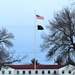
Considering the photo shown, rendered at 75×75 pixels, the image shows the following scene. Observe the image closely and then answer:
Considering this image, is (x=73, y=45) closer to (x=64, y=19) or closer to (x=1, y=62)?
(x=64, y=19)

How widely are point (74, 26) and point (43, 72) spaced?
6565 centimetres

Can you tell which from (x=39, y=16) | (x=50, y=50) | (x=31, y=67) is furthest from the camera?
(x=31, y=67)

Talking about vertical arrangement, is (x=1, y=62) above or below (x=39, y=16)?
below

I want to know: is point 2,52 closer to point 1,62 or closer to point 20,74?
point 1,62

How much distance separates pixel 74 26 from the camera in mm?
49969

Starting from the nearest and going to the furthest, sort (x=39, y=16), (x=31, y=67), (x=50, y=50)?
(x=39, y=16)
(x=50, y=50)
(x=31, y=67)

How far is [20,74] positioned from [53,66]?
420 inches

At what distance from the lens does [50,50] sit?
165 ft

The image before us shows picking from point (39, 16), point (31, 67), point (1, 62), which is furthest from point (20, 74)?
Result: point (39, 16)

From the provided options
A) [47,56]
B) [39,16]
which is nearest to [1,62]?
[47,56]

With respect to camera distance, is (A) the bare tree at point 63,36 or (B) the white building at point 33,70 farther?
(B) the white building at point 33,70

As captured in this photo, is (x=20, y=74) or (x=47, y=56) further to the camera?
(x=20, y=74)

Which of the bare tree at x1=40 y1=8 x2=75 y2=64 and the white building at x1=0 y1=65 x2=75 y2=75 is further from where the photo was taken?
the white building at x1=0 y1=65 x2=75 y2=75

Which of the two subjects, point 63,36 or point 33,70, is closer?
point 63,36
